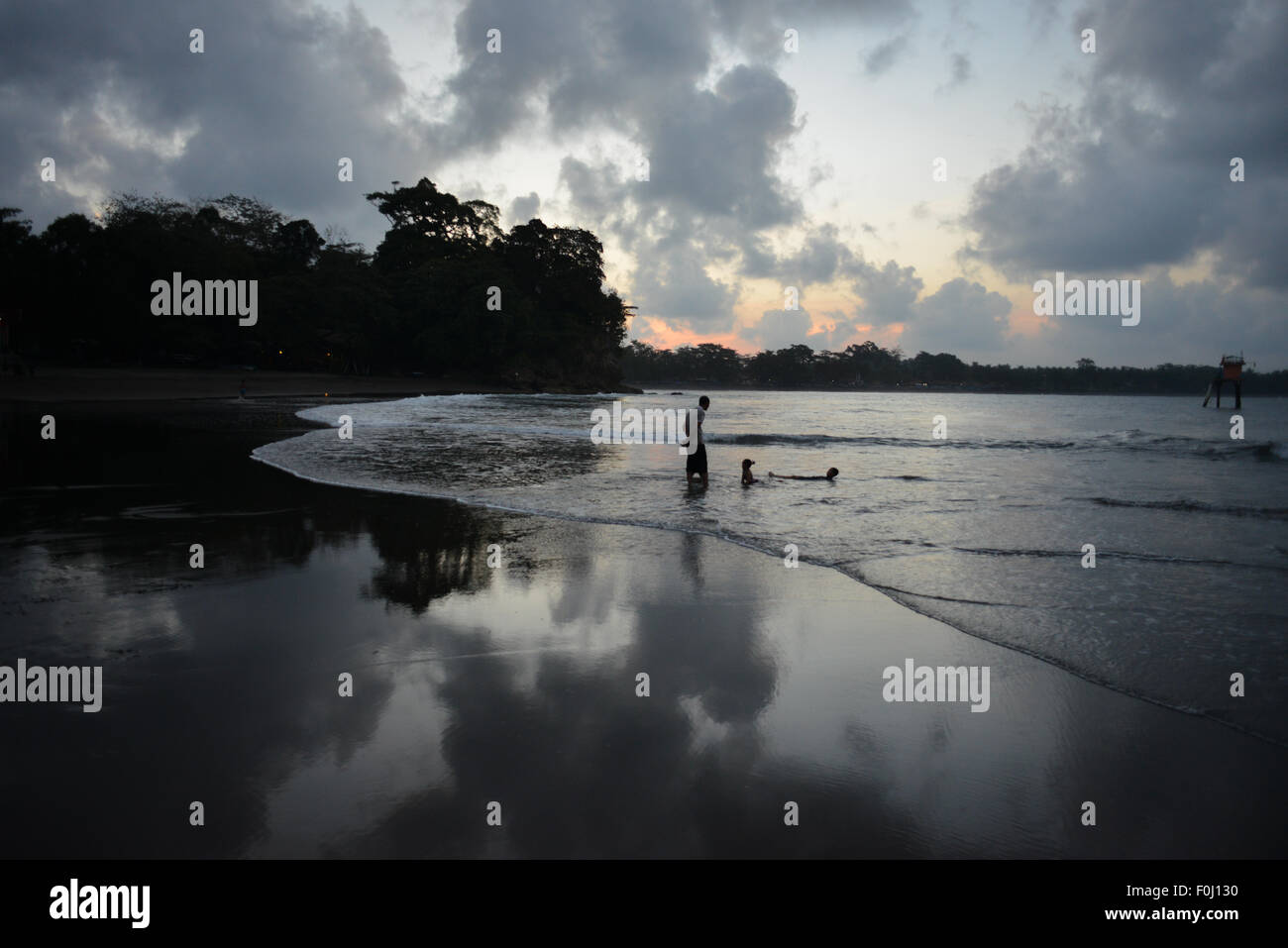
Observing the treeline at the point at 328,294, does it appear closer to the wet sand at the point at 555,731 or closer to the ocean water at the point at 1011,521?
the ocean water at the point at 1011,521

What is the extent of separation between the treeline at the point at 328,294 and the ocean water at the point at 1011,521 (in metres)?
43.8

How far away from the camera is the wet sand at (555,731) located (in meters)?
2.94

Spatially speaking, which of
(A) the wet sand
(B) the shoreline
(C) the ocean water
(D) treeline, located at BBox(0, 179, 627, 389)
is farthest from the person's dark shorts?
(D) treeline, located at BBox(0, 179, 627, 389)

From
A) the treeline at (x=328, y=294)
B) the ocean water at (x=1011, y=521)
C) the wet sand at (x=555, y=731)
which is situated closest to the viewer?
the wet sand at (x=555, y=731)

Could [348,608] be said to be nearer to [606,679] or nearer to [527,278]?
[606,679]

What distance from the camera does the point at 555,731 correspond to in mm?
3760

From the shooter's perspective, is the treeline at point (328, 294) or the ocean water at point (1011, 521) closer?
the ocean water at point (1011, 521)

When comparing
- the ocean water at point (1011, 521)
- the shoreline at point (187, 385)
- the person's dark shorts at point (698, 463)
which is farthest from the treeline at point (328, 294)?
the person's dark shorts at point (698, 463)

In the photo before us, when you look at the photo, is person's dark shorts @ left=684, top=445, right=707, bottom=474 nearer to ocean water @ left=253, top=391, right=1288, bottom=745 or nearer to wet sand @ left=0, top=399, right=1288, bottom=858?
ocean water @ left=253, top=391, right=1288, bottom=745

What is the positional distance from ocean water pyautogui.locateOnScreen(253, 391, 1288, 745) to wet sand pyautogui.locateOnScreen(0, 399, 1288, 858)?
0.71 m

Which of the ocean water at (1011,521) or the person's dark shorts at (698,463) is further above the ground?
the person's dark shorts at (698,463)

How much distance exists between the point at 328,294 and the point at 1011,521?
71.7 metres
